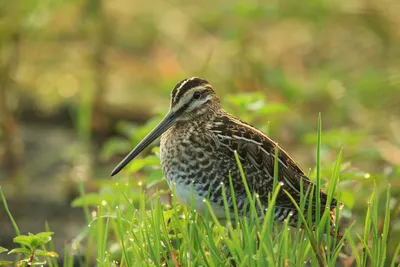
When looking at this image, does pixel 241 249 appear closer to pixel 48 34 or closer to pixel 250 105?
pixel 250 105

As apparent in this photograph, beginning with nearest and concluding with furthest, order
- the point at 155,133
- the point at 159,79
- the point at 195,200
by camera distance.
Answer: the point at 195,200 → the point at 155,133 → the point at 159,79

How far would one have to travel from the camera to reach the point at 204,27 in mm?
8406

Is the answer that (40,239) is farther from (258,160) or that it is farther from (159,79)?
(159,79)

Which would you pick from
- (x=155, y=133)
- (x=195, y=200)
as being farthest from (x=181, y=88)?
(x=195, y=200)

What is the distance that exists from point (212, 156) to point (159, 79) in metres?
3.86

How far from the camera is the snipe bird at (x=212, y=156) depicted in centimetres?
376

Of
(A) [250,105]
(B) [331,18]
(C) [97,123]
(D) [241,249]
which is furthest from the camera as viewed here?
(B) [331,18]

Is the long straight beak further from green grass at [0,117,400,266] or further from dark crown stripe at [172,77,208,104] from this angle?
green grass at [0,117,400,266]

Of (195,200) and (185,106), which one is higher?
(185,106)

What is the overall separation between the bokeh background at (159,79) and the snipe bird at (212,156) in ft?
1.62

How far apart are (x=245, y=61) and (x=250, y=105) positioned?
269 cm

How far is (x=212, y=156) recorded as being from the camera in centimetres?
385

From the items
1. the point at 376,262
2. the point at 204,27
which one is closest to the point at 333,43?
the point at 204,27

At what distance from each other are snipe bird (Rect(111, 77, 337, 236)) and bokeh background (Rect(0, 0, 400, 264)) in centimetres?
49
